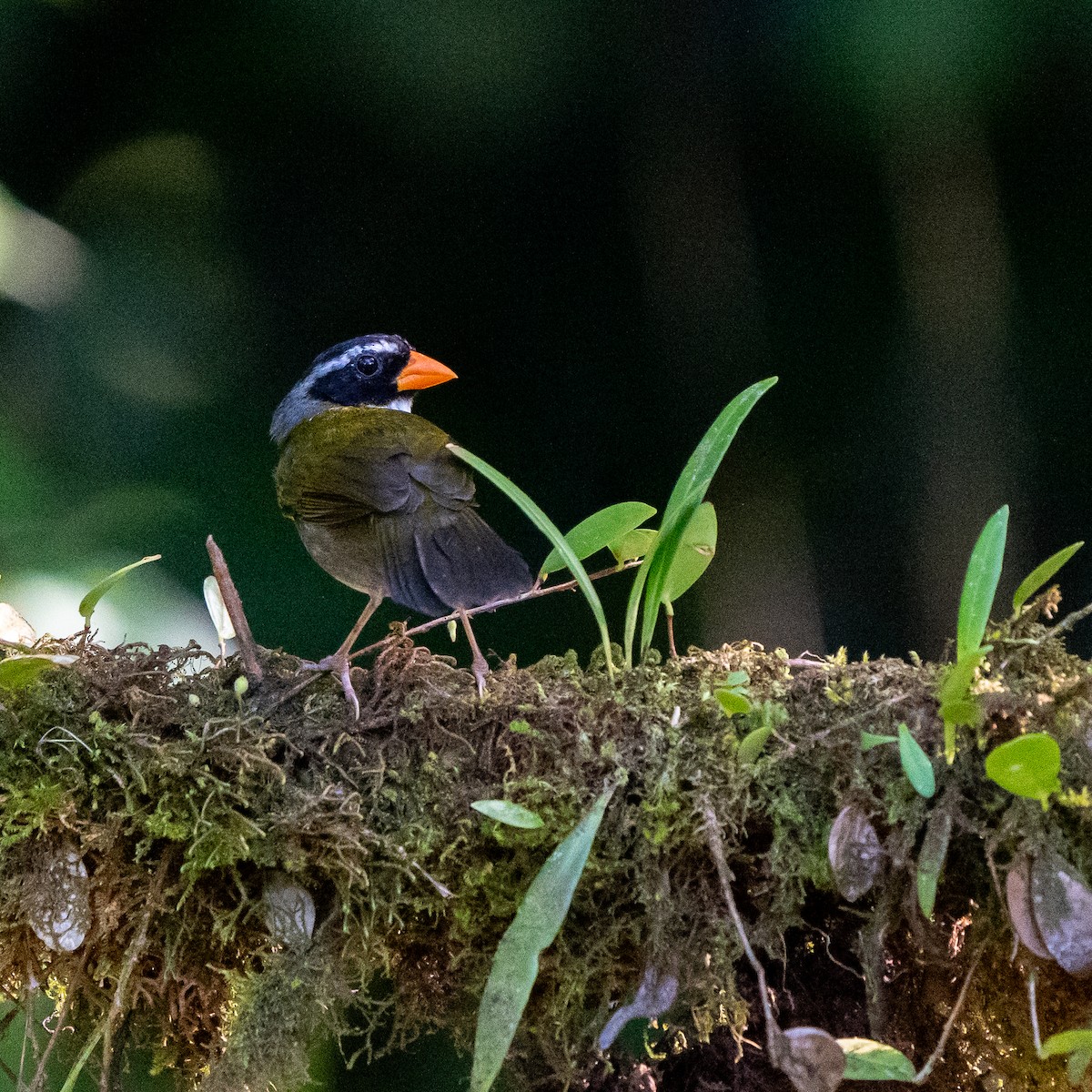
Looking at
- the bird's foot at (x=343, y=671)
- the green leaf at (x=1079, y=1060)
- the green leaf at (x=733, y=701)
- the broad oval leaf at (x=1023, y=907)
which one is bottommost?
the green leaf at (x=1079, y=1060)

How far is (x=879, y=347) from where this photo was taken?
8.98 feet

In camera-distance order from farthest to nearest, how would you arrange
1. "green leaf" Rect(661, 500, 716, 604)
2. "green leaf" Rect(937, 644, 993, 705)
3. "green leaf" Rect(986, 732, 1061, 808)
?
"green leaf" Rect(661, 500, 716, 604) → "green leaf" Rect(937, 644, 993, 705) → "green leaf" Rect(986, 732, 1061, 808)

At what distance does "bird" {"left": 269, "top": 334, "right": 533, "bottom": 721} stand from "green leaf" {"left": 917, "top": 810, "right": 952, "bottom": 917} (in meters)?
0.60

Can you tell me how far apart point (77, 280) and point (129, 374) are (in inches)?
11.4

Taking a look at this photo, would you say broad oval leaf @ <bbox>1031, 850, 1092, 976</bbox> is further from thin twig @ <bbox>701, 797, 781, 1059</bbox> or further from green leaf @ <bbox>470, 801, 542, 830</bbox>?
green leaf @ <bbox>470, 801, 542, 830</bbox>

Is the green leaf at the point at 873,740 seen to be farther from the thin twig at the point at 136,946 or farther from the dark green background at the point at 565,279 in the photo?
the dark green background at the point at 565,279

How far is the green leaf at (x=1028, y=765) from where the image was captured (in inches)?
38.5

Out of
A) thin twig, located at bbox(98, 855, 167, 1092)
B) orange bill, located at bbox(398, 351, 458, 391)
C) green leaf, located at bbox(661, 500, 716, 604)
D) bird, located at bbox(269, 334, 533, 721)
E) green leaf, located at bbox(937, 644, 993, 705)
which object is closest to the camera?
green leaf, located at bbox(937, 644, 993, 705)

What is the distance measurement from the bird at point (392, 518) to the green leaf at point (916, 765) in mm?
568

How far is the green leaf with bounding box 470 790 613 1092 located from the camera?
1038mm

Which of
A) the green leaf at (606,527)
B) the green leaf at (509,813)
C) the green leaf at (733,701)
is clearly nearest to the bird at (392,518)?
the green leaf at (606,527)

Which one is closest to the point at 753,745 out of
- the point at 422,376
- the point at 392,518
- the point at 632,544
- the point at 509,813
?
the point at 509,813

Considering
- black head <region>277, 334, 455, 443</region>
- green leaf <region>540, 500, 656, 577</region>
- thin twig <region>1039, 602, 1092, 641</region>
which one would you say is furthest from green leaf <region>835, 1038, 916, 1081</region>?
black head <region>277, 334, 455, 443</region>

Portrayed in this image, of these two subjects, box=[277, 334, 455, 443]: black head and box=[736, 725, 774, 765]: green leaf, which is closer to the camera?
box=[736, 725, 774, 765]: green leaf
